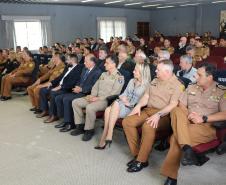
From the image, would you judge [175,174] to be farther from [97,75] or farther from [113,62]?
[97,75]

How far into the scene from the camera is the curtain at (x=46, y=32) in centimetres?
1240

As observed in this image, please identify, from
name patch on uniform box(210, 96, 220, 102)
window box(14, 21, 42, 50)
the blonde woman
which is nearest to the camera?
name patch on uniform box(210, 96, 220, 102)

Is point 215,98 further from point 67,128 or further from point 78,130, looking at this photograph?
point 67,128

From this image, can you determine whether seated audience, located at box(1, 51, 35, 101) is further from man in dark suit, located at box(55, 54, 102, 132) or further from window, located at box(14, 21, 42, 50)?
window, located at box(14, 21, 42, 50)

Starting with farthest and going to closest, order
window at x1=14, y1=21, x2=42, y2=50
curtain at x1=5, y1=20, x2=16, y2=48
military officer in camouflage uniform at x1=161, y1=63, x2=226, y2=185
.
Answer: window at x1=14, y1=21, x2=42, y2=50
curtain at x1=5, y1=20, x2=16, y2=48
military officer in camouflage uniform at x1=161, y1=63, x2=226, y2=185

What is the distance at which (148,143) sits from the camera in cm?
280

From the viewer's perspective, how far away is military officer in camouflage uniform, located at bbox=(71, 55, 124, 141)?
12.3ft

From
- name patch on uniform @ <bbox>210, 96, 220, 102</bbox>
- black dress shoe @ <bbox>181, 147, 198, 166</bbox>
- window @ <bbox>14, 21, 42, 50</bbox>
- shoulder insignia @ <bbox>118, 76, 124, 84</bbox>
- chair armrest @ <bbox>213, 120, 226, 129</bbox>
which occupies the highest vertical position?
window @ <bbox>14, 21, 42, 50</bbox>

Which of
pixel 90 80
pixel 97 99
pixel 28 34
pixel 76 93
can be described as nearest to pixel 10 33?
pixel 28 34

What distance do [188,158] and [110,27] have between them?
44.1ft

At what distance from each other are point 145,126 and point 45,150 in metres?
1.38

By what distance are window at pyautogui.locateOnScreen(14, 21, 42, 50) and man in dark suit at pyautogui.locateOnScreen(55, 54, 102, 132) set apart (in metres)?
8.28

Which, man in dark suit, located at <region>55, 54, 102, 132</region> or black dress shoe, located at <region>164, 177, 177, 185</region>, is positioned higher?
man in dark suit, located at <region>55, 54, 102, 132</region>

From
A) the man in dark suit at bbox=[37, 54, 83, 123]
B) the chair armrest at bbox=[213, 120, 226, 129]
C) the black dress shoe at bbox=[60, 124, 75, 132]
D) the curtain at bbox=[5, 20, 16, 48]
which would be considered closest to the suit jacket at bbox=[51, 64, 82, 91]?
the man in dark suit at bbox=[37, 54, 83, 123]
